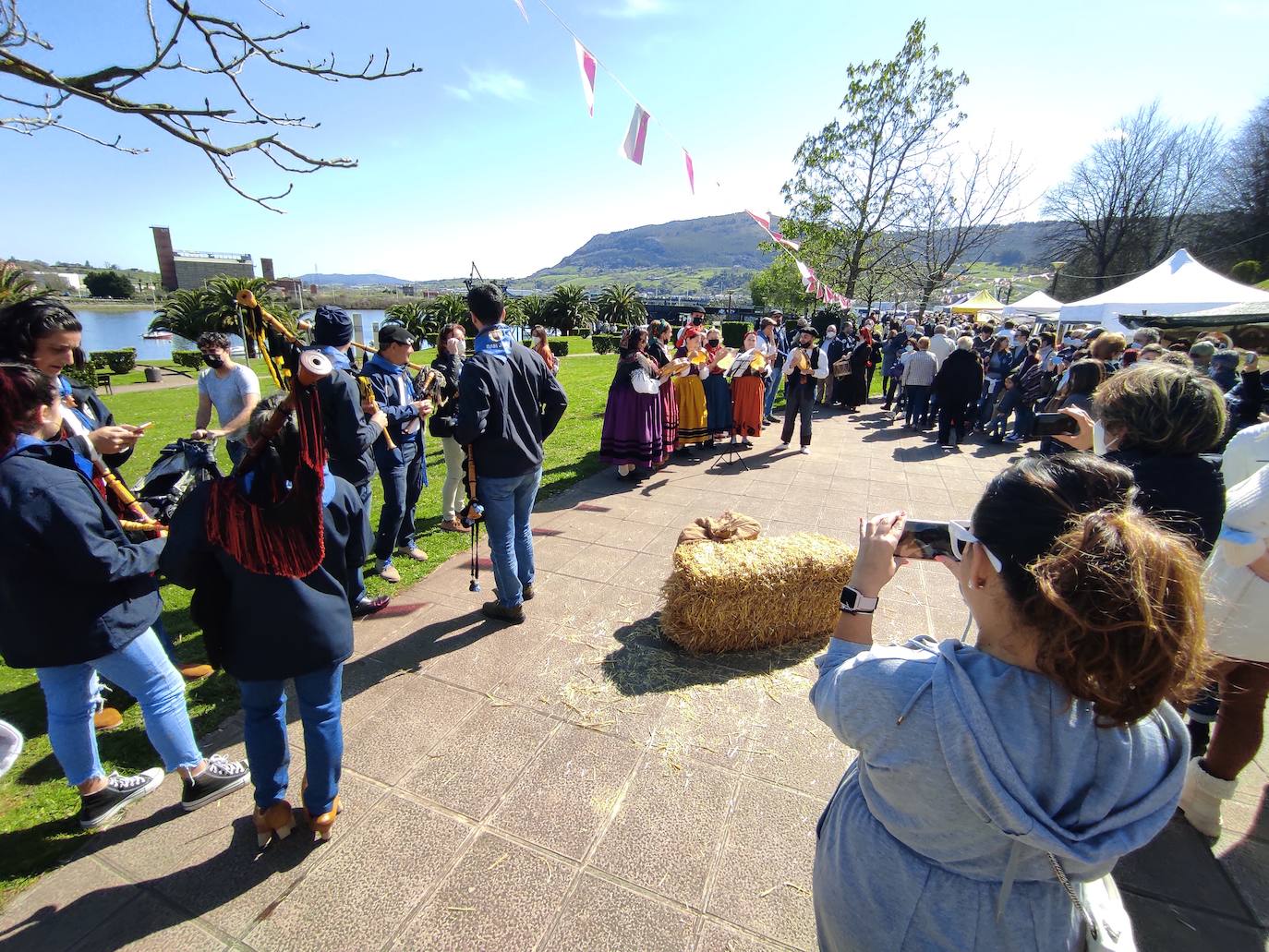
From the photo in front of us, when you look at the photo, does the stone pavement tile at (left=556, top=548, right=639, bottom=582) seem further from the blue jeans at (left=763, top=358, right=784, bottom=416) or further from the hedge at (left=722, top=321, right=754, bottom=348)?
the hedge at (left=722, top=321, right=754, bottom=348)

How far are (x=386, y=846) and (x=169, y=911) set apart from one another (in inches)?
29.5

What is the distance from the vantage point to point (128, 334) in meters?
48.4

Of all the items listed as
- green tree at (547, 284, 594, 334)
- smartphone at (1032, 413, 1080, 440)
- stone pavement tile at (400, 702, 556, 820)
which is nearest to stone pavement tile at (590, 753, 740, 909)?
stone pavement tile at (400, 702, 556, 820)

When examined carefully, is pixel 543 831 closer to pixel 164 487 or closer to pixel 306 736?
pixel 306 736

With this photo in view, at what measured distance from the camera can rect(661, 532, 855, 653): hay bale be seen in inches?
144

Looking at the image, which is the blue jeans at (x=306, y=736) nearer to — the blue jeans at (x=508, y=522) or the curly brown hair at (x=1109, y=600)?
the blue jeans at (x=508, y=522)

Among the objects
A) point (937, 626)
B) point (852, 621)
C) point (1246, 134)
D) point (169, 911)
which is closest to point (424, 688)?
point (169, 911)

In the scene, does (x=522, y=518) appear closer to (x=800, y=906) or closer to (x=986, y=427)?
(x=800, y=906)

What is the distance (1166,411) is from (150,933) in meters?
4.26

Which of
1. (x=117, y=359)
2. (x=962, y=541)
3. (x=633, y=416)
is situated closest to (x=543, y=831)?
(x=962, y=541)

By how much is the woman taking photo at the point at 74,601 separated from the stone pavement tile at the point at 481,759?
1007mm

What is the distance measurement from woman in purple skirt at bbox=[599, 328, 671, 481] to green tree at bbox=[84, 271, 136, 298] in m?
116

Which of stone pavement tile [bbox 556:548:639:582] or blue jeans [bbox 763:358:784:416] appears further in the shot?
blue jeans [bbox 763:358:784:416]

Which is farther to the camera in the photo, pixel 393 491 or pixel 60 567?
pixel 393 491
